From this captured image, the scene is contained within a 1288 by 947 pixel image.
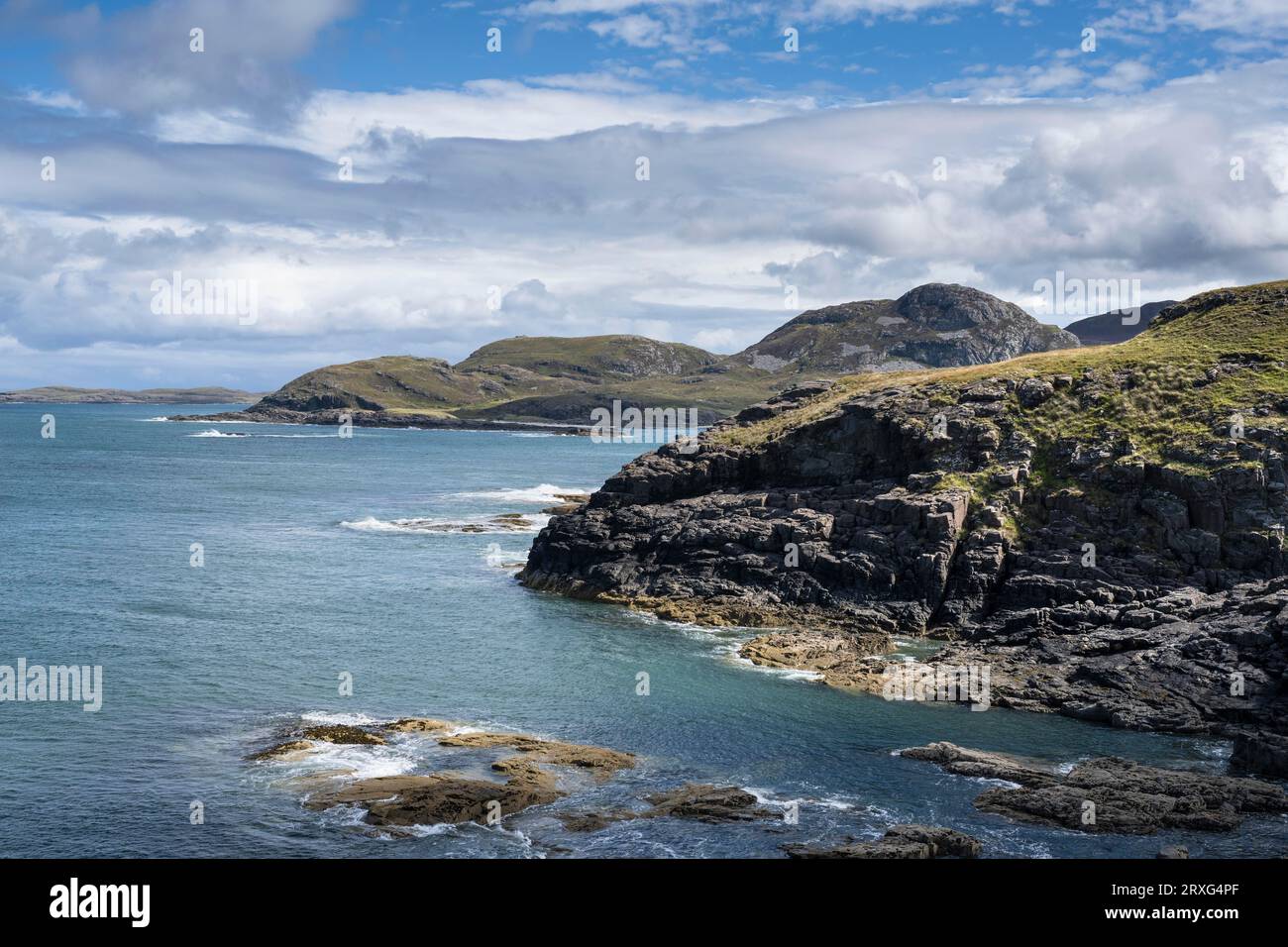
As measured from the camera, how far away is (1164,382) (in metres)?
85.3

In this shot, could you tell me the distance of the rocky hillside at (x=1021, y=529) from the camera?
193 ft

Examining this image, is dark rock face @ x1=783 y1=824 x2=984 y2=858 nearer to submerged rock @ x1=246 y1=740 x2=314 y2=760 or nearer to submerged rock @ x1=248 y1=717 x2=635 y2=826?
submerged rock @ x1=248 y1=717 x2=635 y2=826

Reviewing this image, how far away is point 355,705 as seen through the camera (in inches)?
2201

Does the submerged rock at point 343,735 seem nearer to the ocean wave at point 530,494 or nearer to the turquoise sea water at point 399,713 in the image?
the turquoise sea water at point 399,713

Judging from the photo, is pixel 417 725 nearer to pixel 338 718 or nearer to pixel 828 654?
pixel 338 718

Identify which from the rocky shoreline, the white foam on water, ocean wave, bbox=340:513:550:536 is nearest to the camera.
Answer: the rocky shoreline

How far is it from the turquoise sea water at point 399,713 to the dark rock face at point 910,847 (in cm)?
141

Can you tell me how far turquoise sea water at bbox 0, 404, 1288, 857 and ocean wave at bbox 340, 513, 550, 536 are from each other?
11050 millimetres

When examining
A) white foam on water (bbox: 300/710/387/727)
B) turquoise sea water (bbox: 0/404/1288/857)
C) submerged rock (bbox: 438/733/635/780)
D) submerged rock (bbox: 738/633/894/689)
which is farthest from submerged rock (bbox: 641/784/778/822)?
submerged rock (bbox: 738/633/894/689)

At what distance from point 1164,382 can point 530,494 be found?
89764mm

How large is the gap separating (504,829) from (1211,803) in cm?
2704

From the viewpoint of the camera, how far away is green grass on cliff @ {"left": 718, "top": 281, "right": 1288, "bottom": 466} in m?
79.8
